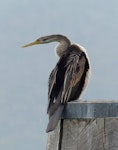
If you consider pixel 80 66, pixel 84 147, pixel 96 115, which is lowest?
pixel 84 147

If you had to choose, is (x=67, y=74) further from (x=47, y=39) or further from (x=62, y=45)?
(x=47, y=39)

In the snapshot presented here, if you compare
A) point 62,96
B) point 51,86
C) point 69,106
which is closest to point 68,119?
point 69,106

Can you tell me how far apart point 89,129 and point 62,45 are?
3234 millimetres

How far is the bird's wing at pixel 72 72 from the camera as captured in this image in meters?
4.12

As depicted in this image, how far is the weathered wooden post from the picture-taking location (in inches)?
93.7

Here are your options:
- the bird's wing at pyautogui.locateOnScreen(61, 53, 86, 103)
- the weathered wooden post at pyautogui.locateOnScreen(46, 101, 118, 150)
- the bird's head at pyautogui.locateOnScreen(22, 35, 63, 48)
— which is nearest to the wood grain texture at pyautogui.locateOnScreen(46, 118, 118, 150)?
the weathered wooden post at pyautogui.locateOnScreen(46, 101, 118, 150)

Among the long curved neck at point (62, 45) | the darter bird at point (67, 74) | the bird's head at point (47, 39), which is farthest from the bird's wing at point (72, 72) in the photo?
the bird's head at point (47, 39)

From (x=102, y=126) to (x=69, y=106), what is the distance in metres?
0.38

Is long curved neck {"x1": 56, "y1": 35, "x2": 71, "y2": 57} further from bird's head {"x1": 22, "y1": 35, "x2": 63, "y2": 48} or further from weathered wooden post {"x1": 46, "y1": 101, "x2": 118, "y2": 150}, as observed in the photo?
weathered wooden post {"x1": 46, "y1": 101, "x2": 118, "y2": 150}

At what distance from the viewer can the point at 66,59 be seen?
16.0 feet

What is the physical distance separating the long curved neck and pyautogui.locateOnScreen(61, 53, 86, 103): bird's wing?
0.42 metres

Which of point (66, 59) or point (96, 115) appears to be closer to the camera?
point (96, 115)

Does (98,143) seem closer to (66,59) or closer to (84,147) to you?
(84,147)

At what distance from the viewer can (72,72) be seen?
452 centimetres
